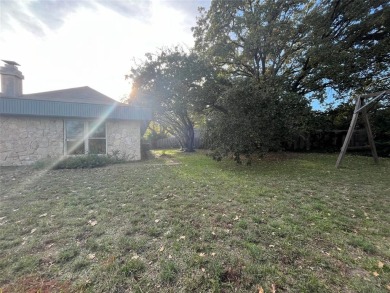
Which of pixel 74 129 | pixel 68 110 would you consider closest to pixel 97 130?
pixel 74 129

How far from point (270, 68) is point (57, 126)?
1185 centimetres

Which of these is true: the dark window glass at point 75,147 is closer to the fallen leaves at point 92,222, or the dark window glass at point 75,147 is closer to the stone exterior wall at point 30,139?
the stone exterior wall at point 30,139

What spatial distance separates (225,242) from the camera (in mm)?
2232

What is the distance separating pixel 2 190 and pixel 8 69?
729 cm

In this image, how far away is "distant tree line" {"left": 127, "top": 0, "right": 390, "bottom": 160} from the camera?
745 cm

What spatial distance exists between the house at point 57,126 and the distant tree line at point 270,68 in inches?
156

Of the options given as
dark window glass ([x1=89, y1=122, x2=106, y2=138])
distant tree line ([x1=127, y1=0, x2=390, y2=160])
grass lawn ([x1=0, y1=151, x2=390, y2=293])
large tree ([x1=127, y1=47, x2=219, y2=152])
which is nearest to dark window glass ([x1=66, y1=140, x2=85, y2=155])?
dark window glass ([x1=89, y1=122, x2=106, y2=138])

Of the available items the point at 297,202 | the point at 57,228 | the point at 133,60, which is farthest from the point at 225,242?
the point at 133,60

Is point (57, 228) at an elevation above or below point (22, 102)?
below

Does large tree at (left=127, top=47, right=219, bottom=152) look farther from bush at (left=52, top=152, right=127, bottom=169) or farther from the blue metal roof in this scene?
bush at (left=52, top=152, right=127, bottom=169)

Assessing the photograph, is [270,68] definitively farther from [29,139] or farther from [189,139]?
[29,139]

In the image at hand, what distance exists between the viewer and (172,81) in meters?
12.2

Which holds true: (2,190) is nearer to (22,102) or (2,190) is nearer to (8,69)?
(22,102)

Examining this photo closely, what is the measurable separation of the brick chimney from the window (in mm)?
3025
